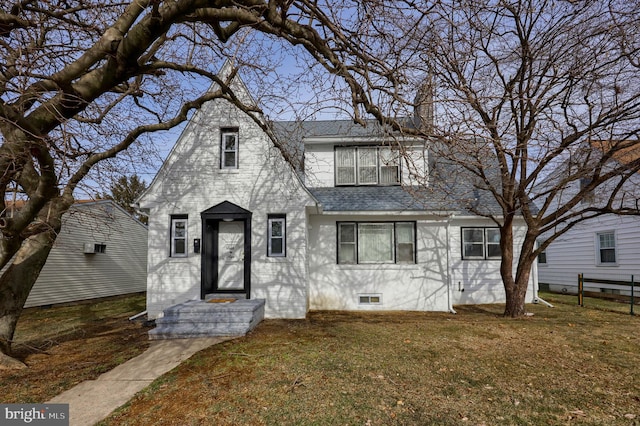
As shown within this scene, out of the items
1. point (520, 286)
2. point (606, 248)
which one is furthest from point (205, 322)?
point (606, 248)

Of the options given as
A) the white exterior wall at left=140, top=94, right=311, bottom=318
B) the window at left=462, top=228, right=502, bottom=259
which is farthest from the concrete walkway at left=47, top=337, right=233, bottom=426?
the window at left=462, top=228, right=502, bottom=259

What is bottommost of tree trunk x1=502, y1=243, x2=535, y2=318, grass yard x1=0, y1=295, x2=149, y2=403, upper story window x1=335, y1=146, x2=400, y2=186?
grass yard x1=0, y1=295, x2=149, y2=403

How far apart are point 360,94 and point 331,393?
4266mm

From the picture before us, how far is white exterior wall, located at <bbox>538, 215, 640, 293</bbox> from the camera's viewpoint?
13.3 m

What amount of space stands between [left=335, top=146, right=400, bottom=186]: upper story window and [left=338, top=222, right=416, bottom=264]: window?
168 cm

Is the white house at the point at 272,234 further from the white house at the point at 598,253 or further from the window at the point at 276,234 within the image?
the white house at the point at 598,253

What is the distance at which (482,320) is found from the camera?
30.1 feet

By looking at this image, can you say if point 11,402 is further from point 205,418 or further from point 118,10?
point 118,10

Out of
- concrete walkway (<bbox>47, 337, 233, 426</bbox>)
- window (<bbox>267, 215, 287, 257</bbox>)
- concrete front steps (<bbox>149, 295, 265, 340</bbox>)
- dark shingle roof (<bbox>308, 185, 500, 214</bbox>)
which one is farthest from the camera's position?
dark shingle roof (<bbox>308, 185, 500, 214</bbox>)

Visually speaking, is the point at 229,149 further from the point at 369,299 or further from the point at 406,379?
the point at 406,379

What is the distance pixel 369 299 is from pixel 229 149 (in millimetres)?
6557

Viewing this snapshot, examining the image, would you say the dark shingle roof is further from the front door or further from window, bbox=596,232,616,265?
window, bbox=596,232,616,265

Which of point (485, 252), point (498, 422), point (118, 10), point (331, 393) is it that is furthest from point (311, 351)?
point (485, 252)

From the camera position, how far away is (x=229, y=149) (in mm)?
9922
